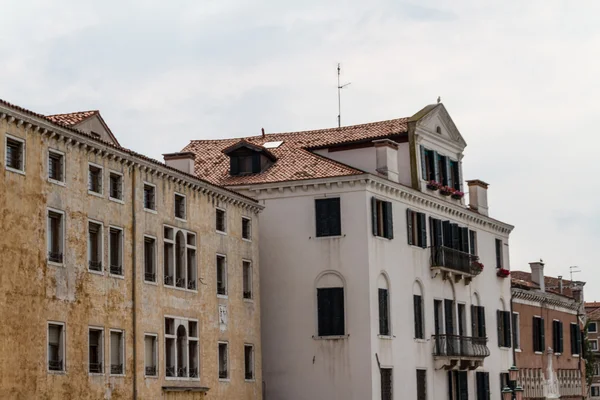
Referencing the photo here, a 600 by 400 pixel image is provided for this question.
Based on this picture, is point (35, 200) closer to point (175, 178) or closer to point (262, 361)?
point (175, 178)

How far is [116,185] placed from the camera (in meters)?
35.2

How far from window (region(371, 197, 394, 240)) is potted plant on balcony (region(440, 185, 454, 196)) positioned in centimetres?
520

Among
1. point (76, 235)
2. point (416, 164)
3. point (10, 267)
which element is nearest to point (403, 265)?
point (416, 164)

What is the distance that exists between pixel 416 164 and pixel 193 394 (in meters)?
14.6

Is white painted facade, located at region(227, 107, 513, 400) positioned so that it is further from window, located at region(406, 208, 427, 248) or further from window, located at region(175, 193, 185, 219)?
window, located at region(175, 193, 185, 219)

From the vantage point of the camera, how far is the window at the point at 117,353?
34.2 m

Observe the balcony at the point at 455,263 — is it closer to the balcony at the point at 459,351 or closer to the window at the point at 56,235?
the balcony at the point at 459,351

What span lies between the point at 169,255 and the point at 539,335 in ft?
98.7

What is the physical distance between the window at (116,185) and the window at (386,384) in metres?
13.3

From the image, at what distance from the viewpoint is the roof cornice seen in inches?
1212

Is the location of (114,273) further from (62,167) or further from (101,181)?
(62,167)

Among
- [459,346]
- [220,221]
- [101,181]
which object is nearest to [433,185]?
[459,346]

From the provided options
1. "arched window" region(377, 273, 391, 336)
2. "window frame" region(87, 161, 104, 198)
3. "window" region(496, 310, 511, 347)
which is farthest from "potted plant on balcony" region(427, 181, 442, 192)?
"window frame" region(87, 161, 104, 198)

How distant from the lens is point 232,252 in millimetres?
41625
